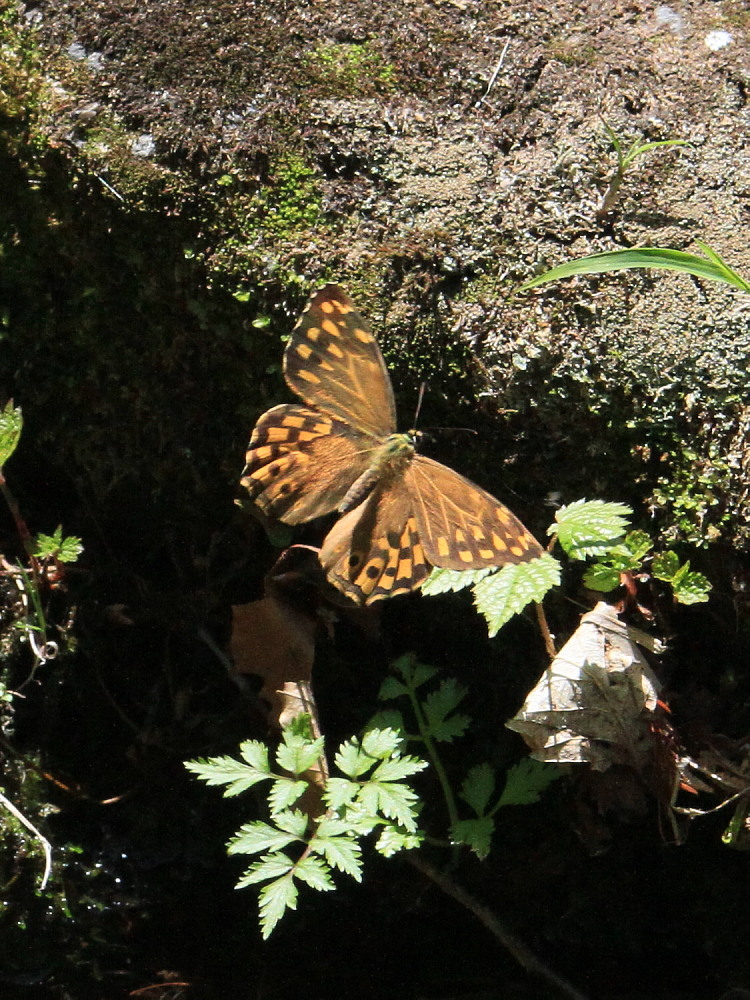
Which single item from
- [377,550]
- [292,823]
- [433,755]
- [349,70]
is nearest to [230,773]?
[292,823]

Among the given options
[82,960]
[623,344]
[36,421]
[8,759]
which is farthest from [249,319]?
[82,960]

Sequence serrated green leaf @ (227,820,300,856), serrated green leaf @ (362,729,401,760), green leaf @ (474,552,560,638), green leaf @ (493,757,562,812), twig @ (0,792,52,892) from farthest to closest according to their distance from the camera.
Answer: twig @ (0,792,52,892)
green leaf @ (493,757,562,812)
serrated green leaf @ (362,729,401,760)
serrated green leaf @ (227,820,300,856)
green leaf @ (474,552,560,638)

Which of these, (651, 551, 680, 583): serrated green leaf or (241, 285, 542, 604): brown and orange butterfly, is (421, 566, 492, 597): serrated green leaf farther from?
(651, 551, 680, 583): serrated green leaf

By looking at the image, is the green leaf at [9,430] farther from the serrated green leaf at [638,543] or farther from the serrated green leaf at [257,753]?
the serrated green leaf at [638,543]

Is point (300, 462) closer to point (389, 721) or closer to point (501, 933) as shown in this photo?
point (389, 721)

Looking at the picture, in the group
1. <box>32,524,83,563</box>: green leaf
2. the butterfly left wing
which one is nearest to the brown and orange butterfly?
the butterfly left wing
